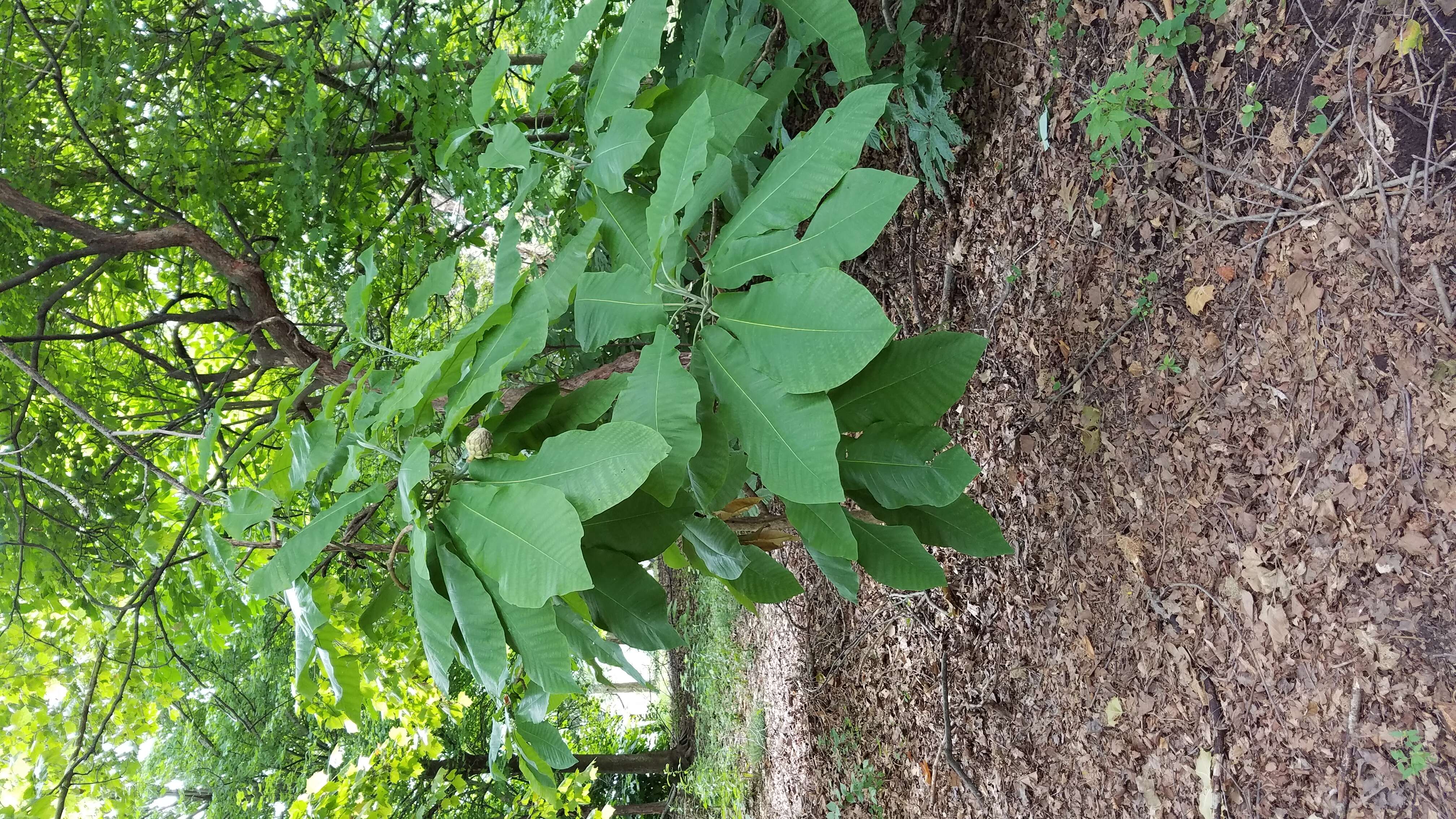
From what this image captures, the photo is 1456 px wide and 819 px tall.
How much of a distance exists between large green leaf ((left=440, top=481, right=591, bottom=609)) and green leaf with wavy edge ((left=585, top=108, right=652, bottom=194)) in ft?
1.71

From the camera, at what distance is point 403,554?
1495 millimetres

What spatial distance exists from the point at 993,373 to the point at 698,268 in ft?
3.90

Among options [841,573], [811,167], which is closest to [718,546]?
[841,573]

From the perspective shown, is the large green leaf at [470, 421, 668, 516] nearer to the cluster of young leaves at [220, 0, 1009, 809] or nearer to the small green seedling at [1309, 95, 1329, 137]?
the cluster of young leaves at [220, 0, 1009, 809]

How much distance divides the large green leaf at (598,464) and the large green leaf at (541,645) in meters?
0.19

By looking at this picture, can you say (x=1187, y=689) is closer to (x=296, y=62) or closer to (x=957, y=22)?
(x=957, y=22)

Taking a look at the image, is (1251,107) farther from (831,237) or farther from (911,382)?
(831,237)

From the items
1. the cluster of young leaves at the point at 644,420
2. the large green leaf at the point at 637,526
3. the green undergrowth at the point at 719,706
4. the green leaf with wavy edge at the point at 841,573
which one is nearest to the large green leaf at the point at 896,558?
the cluster of young leaves at the point at 644,420

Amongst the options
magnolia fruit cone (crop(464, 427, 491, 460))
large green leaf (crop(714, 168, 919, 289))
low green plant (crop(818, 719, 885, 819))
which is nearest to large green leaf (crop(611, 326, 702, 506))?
large green leaf (crop(714, 168, 919, 289))

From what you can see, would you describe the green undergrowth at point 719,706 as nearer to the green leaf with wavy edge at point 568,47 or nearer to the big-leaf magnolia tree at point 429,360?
the big-leaf magnolia tree at point 429,360

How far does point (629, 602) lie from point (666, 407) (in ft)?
1.44

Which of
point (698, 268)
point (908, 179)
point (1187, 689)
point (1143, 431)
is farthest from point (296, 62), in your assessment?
point (1187, 689)

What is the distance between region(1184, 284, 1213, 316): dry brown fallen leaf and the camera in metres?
1.60

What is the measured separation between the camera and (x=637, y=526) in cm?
125
